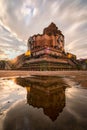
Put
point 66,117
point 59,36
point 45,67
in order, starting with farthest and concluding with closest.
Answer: point 59,36, point 45,67, point 66,117

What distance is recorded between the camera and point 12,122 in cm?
434

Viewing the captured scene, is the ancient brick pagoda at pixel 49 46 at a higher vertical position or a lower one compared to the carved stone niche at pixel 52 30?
lower

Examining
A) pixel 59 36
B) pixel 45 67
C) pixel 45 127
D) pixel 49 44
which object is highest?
pixel 59 36

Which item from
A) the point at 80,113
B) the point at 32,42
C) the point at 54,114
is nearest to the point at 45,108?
the point at 54,114

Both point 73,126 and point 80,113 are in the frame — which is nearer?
point 73,126

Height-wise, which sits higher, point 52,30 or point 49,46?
point 52,30

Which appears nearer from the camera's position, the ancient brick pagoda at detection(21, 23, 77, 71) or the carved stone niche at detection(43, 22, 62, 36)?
the ancient brick pagoda at detection(21, 23, 77, 71)

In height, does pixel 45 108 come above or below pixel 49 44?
below

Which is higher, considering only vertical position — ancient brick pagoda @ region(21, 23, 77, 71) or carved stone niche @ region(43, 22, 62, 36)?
carved stone niche @ region(43, 22, 62, 36)

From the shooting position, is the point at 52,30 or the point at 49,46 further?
the point at 52,30

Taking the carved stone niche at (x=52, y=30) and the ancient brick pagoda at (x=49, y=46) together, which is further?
the carved stone niche at (x=52, y=30)

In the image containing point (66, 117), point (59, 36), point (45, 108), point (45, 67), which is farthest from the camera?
point (59, 36)

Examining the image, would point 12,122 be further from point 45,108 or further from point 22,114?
point 45,108

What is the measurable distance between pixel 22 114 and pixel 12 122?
0.84 metres
